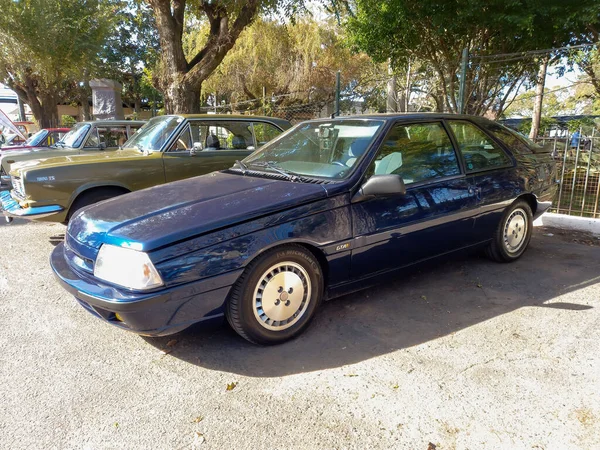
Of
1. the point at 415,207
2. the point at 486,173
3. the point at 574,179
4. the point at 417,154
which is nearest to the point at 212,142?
the point at 417,154

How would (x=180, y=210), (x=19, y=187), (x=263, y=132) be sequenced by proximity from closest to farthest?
(x=180, y=210) → (x=19, y=187) → (x=263, y=132)

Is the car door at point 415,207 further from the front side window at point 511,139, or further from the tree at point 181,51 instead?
the tree at point 181,51

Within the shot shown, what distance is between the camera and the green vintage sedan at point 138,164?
517 centimetres

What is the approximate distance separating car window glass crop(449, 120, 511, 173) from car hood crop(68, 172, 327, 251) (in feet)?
5.68

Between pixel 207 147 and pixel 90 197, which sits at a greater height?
pixel 207 147

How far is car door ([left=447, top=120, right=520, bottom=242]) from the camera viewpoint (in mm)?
4078

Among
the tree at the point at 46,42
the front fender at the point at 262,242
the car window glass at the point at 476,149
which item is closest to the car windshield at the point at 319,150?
the front fender at the point at 262,242

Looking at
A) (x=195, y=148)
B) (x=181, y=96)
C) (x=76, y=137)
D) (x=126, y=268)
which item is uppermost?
(x=181, y=96)

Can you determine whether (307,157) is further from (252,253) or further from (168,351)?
(168,351)

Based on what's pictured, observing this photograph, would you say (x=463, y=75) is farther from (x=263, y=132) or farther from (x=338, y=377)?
(x=338, y=377)

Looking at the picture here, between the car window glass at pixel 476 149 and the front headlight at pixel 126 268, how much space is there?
2.96m

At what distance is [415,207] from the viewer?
11.7 feet

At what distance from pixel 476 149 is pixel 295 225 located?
2310 millimetres

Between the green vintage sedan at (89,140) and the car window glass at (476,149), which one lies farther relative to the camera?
the green vintage sedan at (89,140)
